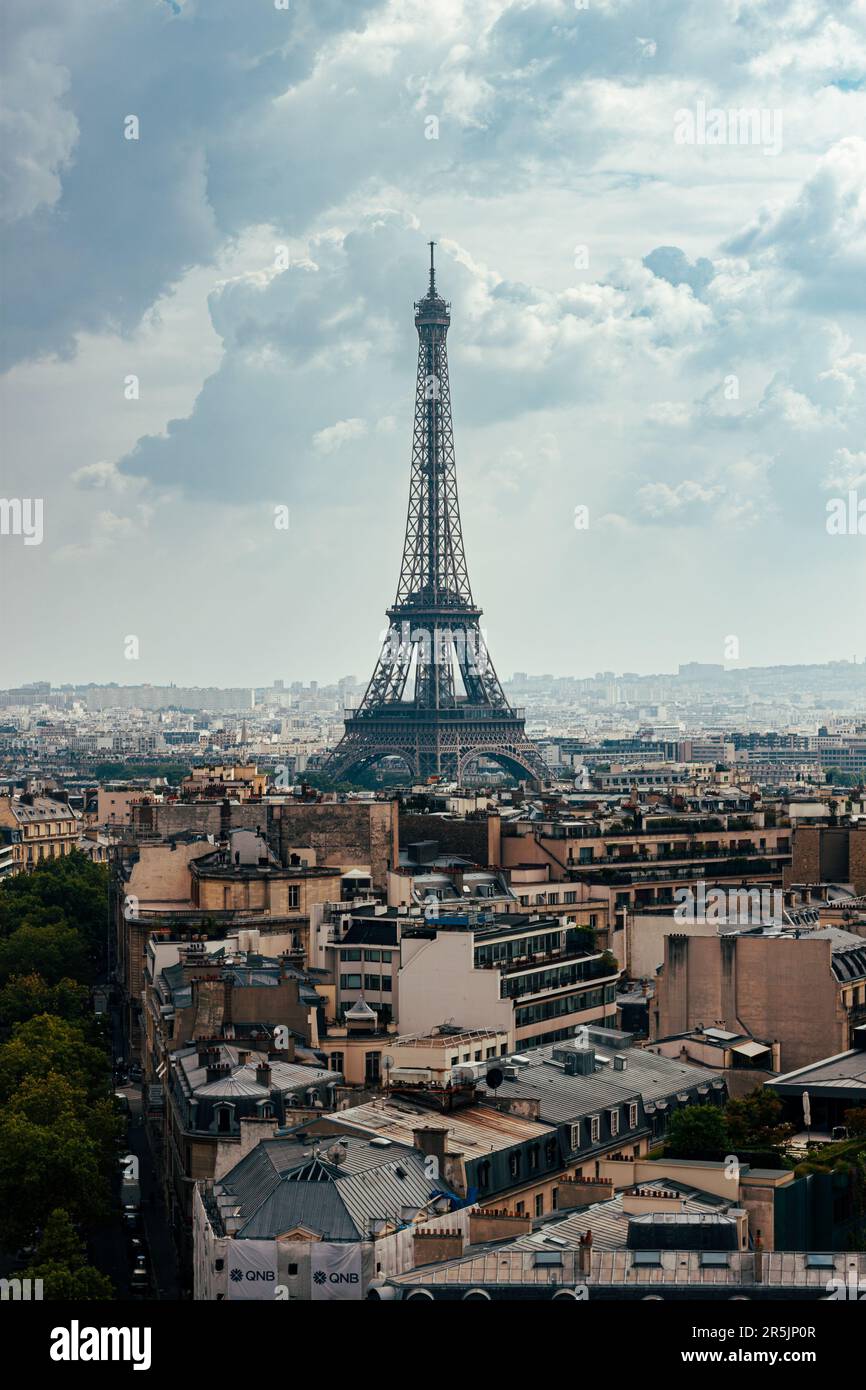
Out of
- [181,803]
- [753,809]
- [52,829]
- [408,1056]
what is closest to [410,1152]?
[408,1056]

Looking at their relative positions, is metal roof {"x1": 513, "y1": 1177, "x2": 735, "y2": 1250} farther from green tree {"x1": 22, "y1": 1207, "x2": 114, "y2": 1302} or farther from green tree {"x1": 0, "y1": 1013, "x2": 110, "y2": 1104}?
green tree {"x1": 0, "y1": 1013, "x2": 110, "y2": 1104}

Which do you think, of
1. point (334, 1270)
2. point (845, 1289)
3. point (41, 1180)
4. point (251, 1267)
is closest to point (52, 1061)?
point (41, 1180)

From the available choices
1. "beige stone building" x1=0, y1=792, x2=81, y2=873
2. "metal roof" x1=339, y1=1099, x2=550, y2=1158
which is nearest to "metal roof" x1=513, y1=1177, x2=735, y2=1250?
"metal roof" x1=339, y1=1099, x2=550, y2=1158

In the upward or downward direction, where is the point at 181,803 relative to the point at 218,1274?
upward

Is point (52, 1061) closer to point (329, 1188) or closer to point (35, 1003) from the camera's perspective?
point (35, 1003)
